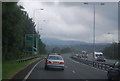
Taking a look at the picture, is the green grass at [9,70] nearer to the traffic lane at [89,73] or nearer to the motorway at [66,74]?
the motorway at [66,74]

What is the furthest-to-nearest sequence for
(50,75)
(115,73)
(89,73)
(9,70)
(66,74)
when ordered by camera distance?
(89,73), (9,70), (66,74), (50,75), (115,73)

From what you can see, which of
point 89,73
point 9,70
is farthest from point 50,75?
point 89,73

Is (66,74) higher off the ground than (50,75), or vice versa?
(50,75)

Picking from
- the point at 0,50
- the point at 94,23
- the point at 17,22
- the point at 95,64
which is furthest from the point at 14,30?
the point at 94,23

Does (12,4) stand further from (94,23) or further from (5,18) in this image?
(94,23)

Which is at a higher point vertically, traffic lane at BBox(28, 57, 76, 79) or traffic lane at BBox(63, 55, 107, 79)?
traffic lane at BBox(28, 57, 76, 79)

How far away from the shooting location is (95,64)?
44.5m

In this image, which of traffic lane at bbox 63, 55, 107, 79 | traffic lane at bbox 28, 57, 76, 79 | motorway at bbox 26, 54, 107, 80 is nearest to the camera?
traffic lane at bbox 28, 57, 76, 79

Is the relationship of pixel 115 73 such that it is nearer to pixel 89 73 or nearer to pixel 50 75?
pixel 50 75

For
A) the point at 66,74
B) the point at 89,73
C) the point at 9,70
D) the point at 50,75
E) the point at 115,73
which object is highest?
the point at 115,73

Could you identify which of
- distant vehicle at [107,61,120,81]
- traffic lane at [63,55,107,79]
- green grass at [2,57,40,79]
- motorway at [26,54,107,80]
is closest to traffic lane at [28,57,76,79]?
motorway at [26,54,107,80]

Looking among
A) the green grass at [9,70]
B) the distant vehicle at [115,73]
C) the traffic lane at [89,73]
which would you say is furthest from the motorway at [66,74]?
the distant vehicle at [115,73]

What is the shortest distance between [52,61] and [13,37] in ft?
35.3

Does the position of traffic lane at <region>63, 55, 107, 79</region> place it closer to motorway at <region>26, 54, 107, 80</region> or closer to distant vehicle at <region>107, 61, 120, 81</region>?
motorway at <region>26, 54, 107, 80</region>
